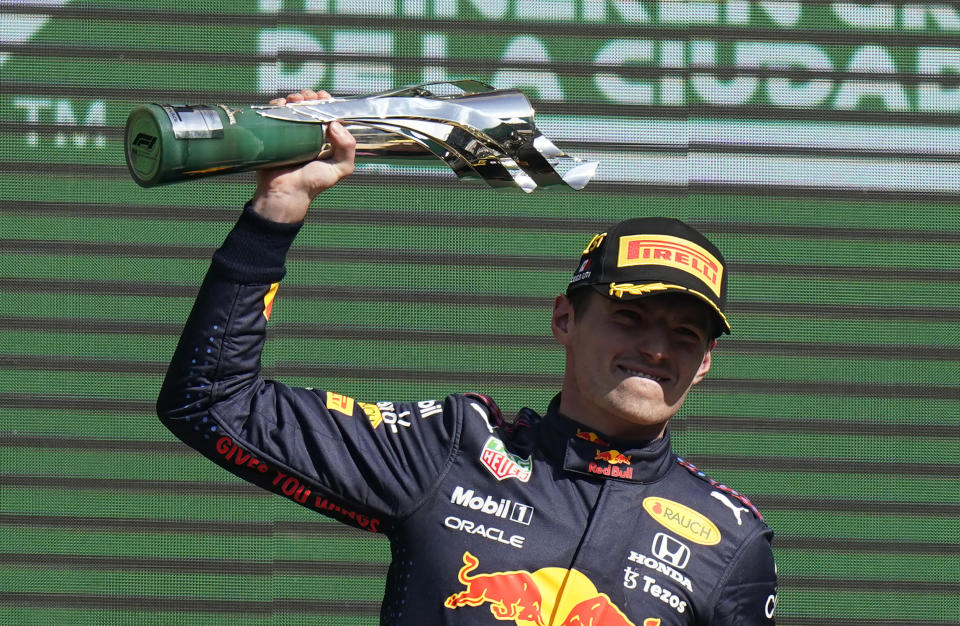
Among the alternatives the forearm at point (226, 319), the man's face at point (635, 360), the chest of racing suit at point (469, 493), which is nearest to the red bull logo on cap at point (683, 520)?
the chest of racing suit at point (469, 493)

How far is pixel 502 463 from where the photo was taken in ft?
8.27

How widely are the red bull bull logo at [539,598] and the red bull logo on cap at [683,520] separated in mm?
193

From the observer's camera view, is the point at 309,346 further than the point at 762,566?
Yes

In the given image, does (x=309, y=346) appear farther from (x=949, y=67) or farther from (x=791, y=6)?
(x=949, y=67)

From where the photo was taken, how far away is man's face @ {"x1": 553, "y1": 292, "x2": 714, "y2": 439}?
2.46 metres

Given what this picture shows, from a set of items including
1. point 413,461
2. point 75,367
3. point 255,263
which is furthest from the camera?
point 75,367

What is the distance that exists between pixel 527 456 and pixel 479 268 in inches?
70.7

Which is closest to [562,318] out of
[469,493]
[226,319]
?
[469,493]

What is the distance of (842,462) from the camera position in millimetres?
4305

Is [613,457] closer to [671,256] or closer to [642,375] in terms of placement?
[642,375]

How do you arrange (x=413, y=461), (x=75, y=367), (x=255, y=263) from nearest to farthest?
(x=255, y=263), (x=413, y=461), (x=75, y=367)

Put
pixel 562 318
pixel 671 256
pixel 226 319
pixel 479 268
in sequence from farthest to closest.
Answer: pixel 479 268
pixel 562 318
pixel 671 256
pixel 226 319

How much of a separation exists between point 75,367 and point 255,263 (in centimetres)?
218

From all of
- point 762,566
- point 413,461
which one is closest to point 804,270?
point 762,566
